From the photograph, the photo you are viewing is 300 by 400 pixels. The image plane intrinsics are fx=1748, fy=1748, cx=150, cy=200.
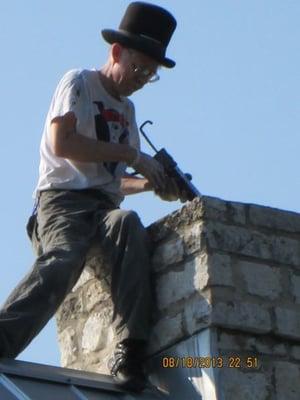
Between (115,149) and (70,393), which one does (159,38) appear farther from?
(70,393)

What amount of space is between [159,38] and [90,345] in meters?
1.60

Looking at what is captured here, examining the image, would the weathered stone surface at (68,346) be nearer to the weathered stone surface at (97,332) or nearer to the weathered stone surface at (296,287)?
the weathered stone surface at (97,332)

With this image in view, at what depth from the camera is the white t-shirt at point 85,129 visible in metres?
8.66

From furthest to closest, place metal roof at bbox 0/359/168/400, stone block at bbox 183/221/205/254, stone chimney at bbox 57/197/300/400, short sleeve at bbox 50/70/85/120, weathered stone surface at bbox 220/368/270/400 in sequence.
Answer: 1. short sleeve at bbox 50/70/85/120
2. stone block at bbox 183/221/205/254
3. stone chimney at bbox 57/197/300/400
4. weathered stone surface at bbox 220/368/270/400
5. metal roof at bbox 0/359/168/400

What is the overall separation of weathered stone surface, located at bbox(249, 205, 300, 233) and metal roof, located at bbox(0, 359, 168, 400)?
986 millimetres

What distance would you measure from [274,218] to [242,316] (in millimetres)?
639

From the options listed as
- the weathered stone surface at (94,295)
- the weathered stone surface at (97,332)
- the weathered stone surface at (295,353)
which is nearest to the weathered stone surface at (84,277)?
the weathered stone surface at (94,295)

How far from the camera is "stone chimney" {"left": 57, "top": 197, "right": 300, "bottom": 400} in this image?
8.16 meters

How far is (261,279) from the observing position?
8.46 meters

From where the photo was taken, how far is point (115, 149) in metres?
8.62

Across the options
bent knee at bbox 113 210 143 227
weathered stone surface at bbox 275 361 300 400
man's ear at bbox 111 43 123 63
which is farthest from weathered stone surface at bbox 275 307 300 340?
man's ear at bbox 111 43 123 63

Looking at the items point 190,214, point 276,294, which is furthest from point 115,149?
point 276,294
